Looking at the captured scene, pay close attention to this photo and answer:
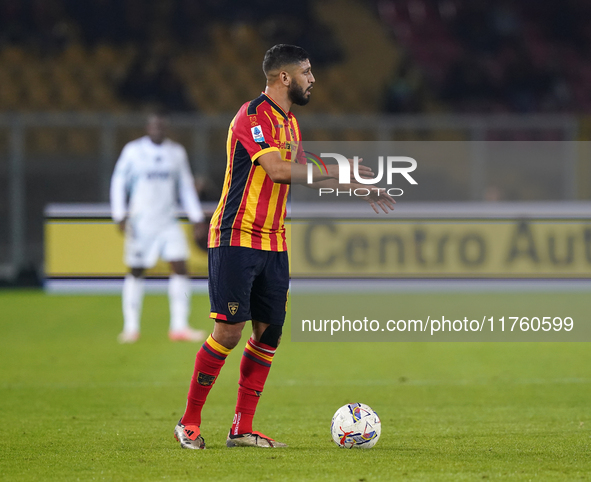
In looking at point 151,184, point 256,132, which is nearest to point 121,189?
point 151,184

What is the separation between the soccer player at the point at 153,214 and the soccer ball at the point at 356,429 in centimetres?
502

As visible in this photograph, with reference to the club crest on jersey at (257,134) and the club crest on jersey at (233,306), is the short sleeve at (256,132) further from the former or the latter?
the club crest on jersey at (233,306)

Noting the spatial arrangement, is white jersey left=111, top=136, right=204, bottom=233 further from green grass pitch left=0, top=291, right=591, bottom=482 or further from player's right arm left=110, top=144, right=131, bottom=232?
green grass pitch left=0, top=291, right=591, bottom=482

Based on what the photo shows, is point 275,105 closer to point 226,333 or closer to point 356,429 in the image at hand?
point 226,333

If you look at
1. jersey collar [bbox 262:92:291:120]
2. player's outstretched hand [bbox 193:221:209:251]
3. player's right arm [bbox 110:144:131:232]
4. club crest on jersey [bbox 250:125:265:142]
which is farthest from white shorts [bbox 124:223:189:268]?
club crest on jersey [bbox 250:125:265:142]

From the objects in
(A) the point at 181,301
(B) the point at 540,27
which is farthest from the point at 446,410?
(B) the point at 540,27

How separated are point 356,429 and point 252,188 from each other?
4.42ft

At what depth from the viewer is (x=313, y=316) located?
598cm

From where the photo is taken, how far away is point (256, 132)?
4570mm

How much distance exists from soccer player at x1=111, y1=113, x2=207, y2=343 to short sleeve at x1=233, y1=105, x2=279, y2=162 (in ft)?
16.5

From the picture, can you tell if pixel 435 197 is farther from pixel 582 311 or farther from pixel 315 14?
pixel 315 14

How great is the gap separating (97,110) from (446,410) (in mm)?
13668

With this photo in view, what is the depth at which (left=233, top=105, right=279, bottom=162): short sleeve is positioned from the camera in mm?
4531

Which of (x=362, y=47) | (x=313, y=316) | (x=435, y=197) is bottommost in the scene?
(x=313, y=316)
